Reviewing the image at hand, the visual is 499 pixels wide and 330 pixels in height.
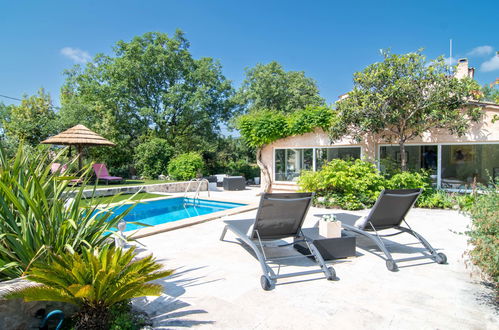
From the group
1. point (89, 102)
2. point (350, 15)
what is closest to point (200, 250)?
point (350, 15)

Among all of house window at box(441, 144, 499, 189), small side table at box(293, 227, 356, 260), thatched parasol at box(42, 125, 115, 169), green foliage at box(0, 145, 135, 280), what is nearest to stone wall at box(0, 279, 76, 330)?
green foliage at box(0, 145, 135, 280)

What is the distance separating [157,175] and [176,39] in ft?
45.2

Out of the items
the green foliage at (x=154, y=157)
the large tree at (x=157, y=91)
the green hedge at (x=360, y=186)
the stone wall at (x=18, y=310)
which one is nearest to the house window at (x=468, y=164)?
the green hedge at (x=360, y=186)

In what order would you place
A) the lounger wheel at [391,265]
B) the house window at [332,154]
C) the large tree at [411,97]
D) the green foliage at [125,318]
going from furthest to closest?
the house window at [332,154] → the large tree at [411,97] → the lounger wheel at [391,265] → the green foliage at [125,318]

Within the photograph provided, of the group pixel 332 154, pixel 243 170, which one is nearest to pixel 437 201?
pixel 332 154

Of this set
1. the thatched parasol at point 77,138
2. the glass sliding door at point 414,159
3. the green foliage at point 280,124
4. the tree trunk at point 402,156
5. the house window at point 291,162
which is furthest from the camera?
the house window at point 291,162

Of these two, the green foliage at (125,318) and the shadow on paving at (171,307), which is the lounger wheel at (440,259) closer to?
the shadow on paving at (171,307)

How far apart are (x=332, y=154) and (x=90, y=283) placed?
11.6 metres

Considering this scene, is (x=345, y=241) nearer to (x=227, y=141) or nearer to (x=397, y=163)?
(x=397, y=163)

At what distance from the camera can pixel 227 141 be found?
2636 centimetres

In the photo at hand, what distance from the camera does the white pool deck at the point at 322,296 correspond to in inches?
110

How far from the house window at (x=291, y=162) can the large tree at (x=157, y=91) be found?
10995 millimetres

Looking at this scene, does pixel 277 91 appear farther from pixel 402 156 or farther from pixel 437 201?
pixel 437 201

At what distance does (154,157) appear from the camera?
744 inches
